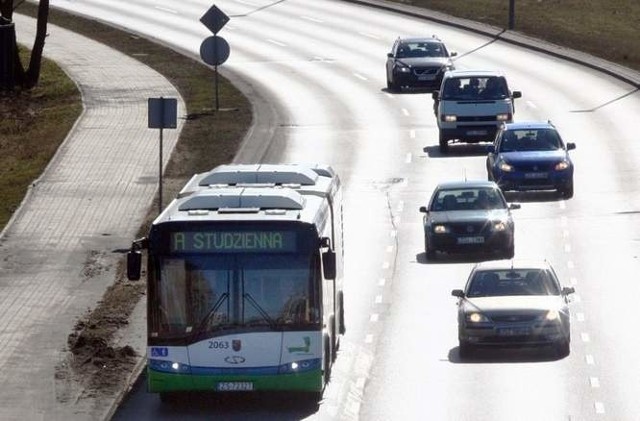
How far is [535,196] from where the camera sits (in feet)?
144

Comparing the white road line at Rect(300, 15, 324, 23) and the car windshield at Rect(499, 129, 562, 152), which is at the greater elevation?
the car windshield at Rect(499, 129, 562, 152)

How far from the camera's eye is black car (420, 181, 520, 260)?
35.9 meters

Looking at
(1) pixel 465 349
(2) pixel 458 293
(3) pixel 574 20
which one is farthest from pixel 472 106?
(3) pixel 574 20

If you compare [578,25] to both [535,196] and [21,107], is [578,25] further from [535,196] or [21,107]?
[535,196]

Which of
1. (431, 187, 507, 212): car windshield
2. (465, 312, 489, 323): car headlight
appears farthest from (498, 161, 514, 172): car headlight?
(465, 312, 489, 323): car headlight

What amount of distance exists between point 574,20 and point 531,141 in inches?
1405

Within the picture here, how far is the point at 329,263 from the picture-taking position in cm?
2325

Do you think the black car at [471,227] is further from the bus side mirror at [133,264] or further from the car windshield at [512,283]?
the bus side mirror at [133,264]

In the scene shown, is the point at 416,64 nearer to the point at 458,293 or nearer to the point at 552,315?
the point at 458,293

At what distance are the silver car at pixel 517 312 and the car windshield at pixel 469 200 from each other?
8.89m

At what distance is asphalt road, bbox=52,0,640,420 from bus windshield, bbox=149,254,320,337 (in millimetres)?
1181

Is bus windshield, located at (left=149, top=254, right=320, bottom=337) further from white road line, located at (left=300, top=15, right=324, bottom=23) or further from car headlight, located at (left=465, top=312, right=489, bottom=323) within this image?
white road line, located at (left=300, top=15, right=324, bottom=23)

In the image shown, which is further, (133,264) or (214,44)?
(214,44)

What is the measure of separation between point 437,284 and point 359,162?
47.7 ft
